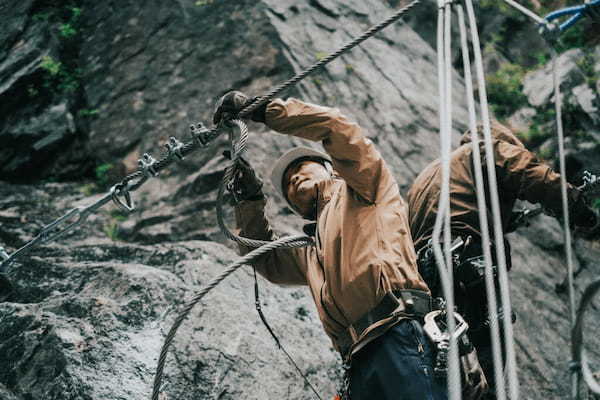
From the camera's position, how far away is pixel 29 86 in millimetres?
6527

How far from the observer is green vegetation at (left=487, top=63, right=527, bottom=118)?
8555mm

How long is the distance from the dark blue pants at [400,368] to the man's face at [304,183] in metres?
1.04

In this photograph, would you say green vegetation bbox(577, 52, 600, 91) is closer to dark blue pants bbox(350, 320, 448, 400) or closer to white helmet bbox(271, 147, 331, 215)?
white helmet bbox(271, 147, 331, 215)

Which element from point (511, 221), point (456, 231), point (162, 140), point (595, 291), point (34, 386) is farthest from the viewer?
point (162, 140)

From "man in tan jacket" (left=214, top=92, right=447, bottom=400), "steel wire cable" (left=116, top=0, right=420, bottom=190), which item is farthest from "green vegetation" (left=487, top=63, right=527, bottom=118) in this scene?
"man in tan jacket" (left=214, top=92, right=447, bottom=400)

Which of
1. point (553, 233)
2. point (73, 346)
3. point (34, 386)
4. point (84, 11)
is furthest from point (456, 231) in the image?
point (84, 11)

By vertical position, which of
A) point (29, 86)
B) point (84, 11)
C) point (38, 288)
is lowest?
point (38, 288)

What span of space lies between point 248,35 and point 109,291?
14.1ft

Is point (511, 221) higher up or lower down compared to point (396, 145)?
lower down

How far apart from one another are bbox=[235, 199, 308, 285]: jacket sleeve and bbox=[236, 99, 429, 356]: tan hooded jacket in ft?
1.04

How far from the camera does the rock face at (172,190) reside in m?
3.13

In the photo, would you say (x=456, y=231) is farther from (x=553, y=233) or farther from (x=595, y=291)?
(x=553, y=233)

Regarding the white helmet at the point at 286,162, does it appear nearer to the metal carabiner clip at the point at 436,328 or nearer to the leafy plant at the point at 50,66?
the metal carabiner clip at the point at 436,328

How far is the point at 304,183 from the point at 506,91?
7.20 metres
